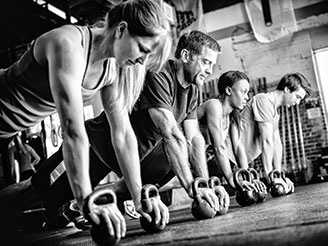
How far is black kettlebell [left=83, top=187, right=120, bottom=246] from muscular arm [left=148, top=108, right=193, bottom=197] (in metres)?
0.71

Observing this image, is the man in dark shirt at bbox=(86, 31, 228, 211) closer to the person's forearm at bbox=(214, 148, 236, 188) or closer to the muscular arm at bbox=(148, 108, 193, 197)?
the muscular arm at bbox=(148, 108, 193, 197)

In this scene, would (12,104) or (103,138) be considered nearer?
(12,104)

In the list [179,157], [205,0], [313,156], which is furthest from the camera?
[205,0]

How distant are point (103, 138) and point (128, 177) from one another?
0.55 metres

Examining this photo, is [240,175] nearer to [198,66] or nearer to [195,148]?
[195,148]

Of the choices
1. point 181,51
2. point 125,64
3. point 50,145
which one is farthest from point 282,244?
point 50,145

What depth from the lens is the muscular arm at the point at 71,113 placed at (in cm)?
122

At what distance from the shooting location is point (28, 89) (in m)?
1.45

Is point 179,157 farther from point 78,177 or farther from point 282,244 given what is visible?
point 282,244

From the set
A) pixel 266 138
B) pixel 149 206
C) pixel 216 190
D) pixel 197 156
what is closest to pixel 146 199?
pixel 149 206

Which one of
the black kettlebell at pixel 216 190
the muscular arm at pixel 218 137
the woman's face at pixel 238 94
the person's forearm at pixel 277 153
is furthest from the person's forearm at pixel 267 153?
the black kettlebell at pixel 216 190

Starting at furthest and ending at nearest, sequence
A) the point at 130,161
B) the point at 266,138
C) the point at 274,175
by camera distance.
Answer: the point at 266,138, the point at 274,175, the point at 130,161

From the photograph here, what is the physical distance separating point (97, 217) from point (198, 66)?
4.16ft

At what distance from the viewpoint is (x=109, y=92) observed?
5.08ft
